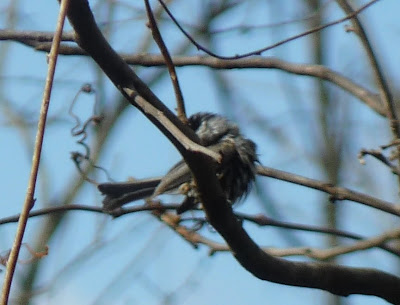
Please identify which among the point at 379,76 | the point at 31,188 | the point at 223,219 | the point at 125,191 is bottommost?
the point at 31,188

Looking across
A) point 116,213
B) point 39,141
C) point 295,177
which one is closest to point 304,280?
point 295,177

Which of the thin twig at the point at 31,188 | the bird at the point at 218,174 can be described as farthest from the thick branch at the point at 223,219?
the bird at the point at 218,174

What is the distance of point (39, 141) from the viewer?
1.50m

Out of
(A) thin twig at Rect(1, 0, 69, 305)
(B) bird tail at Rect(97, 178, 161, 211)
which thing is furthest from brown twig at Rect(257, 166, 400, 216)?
(A) thin twig at Rect(1, 0, 69, 305)

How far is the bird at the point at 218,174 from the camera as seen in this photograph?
3.40 m

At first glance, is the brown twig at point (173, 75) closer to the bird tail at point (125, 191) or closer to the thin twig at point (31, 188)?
the thin twig at point (31, 188)

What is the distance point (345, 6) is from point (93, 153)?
364 cm

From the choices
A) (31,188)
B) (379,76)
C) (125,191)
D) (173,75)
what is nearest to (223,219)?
(173,75)

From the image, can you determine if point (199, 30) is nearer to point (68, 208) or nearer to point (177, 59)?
point (177, 59)

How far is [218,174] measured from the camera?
3346 mm

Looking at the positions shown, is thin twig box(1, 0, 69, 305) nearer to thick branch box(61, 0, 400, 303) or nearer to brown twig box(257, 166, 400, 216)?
thick branch box(61, 0, 400, 303)

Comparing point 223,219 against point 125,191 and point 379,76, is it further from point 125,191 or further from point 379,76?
point 125,191

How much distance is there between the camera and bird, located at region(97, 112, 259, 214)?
3.40 meters

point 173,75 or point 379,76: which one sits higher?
point 379,76
